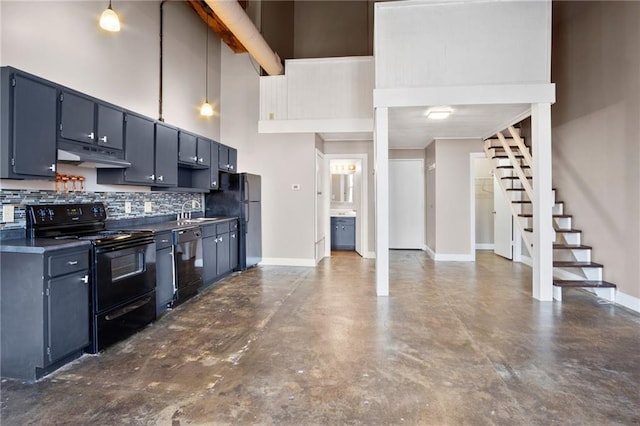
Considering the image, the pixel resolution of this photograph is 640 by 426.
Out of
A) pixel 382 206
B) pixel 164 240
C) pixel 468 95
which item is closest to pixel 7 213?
pixel 164 240

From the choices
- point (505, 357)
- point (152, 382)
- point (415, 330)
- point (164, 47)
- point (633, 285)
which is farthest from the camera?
point (164, 47)

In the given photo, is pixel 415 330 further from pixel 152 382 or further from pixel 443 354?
pixel 152 382

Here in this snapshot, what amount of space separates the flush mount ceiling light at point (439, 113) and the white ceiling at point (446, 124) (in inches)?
2.6

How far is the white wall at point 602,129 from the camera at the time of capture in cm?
365

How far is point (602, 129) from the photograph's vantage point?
4.11 m

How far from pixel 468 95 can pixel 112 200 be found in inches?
165

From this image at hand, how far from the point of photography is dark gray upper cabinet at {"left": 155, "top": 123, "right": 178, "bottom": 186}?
3879 millimetres

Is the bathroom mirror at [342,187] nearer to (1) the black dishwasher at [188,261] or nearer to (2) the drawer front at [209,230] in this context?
(2) the drawer front at [209,230]

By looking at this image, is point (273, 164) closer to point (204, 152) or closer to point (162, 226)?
point (204, 152)

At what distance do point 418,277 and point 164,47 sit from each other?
4.79m

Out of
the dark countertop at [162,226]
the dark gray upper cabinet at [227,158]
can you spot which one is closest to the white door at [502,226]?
the dark gray upper cabinet at [227,158]

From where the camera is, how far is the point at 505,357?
2.57m

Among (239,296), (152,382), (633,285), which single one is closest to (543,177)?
(633,285)

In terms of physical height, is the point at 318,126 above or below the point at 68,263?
above
